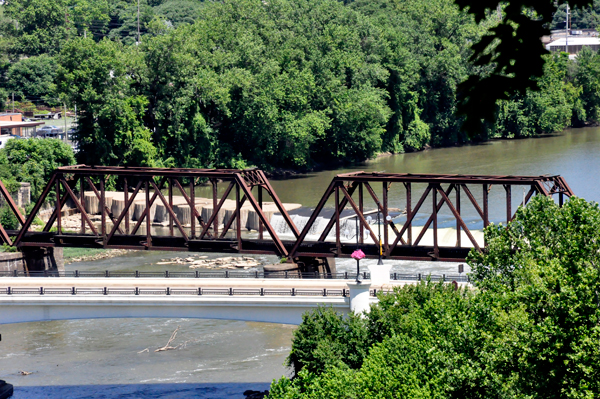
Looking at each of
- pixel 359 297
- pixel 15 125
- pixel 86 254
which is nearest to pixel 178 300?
pixel 359 297

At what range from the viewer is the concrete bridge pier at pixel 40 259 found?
161ft

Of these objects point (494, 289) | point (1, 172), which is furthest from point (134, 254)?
point (494, 289)

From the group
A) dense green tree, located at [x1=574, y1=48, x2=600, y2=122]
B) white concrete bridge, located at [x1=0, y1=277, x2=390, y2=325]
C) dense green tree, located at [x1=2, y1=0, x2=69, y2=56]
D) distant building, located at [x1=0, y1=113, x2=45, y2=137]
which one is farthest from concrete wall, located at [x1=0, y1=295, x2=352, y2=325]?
dense green tree, located at [x1=574, y1=48, x2=600, y2=122]

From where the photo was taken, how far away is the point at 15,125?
320ft

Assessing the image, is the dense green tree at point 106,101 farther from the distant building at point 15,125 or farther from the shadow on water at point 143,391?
the shadow on water at point 143,391

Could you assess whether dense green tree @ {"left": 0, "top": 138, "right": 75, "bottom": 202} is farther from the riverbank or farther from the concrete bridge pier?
the concrete bridge pier

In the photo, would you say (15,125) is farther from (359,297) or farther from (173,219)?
(359,297)

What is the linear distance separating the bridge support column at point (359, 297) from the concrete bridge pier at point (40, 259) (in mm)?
20444

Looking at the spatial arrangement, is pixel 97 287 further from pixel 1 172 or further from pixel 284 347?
pixel 1 172

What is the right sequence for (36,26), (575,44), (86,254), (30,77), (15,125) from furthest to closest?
(575,44) < (36,26) < (30,77) < (15,125) < (86,254)

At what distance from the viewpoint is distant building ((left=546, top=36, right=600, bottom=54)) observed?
162 m

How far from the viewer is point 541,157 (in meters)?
96.9

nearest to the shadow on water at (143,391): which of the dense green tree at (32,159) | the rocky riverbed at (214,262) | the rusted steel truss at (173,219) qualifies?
the rusted steel truss at (173,219)

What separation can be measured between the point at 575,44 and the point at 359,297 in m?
141
